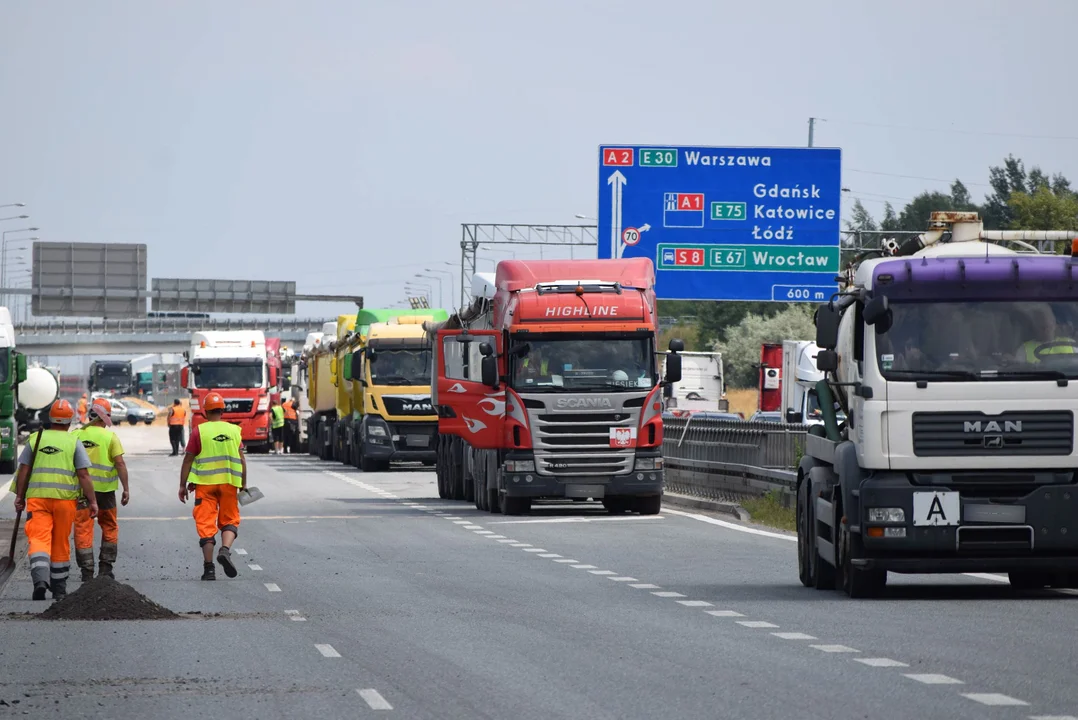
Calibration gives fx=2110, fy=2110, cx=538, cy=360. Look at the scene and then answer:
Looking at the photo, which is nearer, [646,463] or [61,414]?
[61,414]

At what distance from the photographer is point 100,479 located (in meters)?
17.9

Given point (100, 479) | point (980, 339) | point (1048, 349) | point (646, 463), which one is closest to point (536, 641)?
point (980, 339)

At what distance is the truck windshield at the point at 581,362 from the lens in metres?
28.6

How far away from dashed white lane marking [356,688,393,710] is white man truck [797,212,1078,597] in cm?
596

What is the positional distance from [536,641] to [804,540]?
515cm

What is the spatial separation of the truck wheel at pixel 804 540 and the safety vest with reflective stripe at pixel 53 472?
602 centimetres

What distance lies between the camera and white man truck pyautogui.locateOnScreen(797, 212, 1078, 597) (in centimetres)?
1572

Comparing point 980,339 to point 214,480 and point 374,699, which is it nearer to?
point 214,480

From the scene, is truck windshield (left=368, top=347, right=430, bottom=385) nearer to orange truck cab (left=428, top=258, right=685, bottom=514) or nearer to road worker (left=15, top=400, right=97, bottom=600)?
orange truck cab (left=428, top=258, right=685, bottom=514)

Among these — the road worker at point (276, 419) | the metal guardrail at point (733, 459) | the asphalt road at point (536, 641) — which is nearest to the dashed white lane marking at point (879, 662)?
the asphalt road at point (536, 641)

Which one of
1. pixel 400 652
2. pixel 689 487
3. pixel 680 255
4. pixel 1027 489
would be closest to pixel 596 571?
pixel 1027 489

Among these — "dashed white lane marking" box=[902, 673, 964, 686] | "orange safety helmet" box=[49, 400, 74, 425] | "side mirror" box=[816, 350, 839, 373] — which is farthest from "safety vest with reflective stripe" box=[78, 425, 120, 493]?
"dashed white lane marking" box=[902, 673, 964, 686]

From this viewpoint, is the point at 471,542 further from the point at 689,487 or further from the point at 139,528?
the point at 689,487

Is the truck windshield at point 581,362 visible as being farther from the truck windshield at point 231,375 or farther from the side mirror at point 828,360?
the truck windshield at point 231,375
